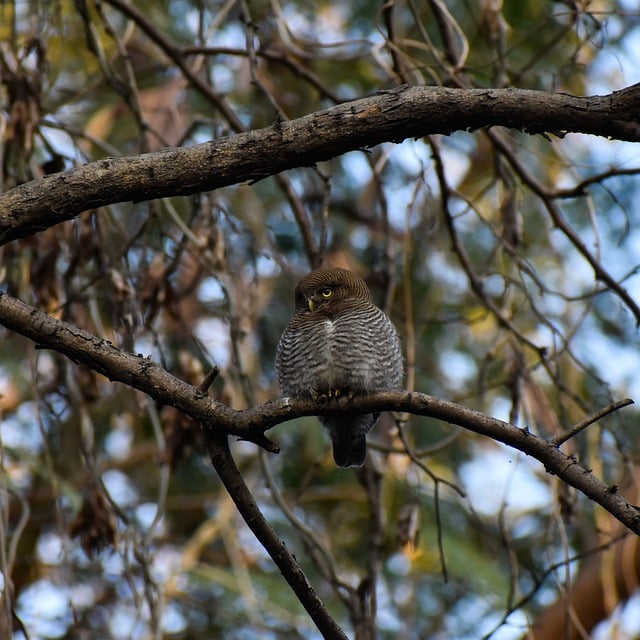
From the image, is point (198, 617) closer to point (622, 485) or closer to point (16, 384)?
point (16, 384)

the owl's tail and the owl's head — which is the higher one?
the owl's head

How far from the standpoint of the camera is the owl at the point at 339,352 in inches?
141

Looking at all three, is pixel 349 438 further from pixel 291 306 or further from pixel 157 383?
pixel 291 306

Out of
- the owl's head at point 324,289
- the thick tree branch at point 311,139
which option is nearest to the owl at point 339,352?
the owl's head at point 324,289

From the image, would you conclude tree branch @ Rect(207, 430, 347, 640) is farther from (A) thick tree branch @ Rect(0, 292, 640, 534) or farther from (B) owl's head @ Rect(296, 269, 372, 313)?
(B) owl's head @ Rect(296, 269, 372, 313)

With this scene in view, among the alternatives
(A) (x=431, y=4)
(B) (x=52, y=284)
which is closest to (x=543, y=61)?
(A) (x=431, y=4)

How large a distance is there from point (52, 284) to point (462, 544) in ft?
10.6

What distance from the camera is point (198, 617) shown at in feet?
21.3

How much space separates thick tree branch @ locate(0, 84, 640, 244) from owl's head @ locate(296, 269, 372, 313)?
1510 mm

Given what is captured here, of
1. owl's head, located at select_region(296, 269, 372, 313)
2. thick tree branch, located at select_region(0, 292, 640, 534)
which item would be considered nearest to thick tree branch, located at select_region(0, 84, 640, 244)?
thick tree branch, located at select_region(0, 292, 640, 534)

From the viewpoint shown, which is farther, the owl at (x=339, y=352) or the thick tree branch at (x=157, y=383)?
the owl at (x=339, y=352)

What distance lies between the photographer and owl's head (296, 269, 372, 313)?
13.1ft

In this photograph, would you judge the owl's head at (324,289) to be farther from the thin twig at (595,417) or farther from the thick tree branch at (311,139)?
the thin twig at (595,417)

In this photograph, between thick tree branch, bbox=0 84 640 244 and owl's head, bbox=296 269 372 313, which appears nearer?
thick tree branch, bbox=0 84 640 244
